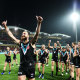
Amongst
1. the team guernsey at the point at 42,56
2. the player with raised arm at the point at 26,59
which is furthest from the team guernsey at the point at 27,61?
the team guernsey at the point at 42,56

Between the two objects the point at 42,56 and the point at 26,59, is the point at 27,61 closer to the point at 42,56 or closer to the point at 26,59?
the point at 26,59

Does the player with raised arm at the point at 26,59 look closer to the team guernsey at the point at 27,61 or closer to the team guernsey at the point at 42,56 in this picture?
the team guernsey at the point at 27,61

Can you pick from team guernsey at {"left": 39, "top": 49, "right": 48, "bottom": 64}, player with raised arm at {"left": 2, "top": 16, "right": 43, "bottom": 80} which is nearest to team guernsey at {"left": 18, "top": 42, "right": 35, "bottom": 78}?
player with raised arm at {"left": 2, "top": 16, "right": 43, "bottom": 80}

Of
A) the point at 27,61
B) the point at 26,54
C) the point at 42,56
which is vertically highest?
the point at 26,54

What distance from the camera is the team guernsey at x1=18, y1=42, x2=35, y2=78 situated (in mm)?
3909

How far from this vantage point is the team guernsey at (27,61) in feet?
12.8

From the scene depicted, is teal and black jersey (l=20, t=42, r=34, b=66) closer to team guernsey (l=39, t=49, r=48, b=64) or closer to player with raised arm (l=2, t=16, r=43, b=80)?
player with raised arm (l=2, t=16, r=43, b=80)

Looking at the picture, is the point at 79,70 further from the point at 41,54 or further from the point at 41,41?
the point at 41,41

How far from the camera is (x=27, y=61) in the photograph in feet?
13.0

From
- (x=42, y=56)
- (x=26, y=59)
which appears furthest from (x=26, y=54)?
(x=42, y=56)

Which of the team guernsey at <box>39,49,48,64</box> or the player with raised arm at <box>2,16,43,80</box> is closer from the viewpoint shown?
the player with raised arm at <box>2,16,43,80</box>

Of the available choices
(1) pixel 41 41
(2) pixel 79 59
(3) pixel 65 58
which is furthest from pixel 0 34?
(2) pixel 79 59

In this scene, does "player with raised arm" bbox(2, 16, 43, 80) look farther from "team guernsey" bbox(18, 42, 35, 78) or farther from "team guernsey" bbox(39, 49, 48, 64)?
"team guernsey" bbox(39, 49, 48, 64)

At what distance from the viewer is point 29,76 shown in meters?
3.91
